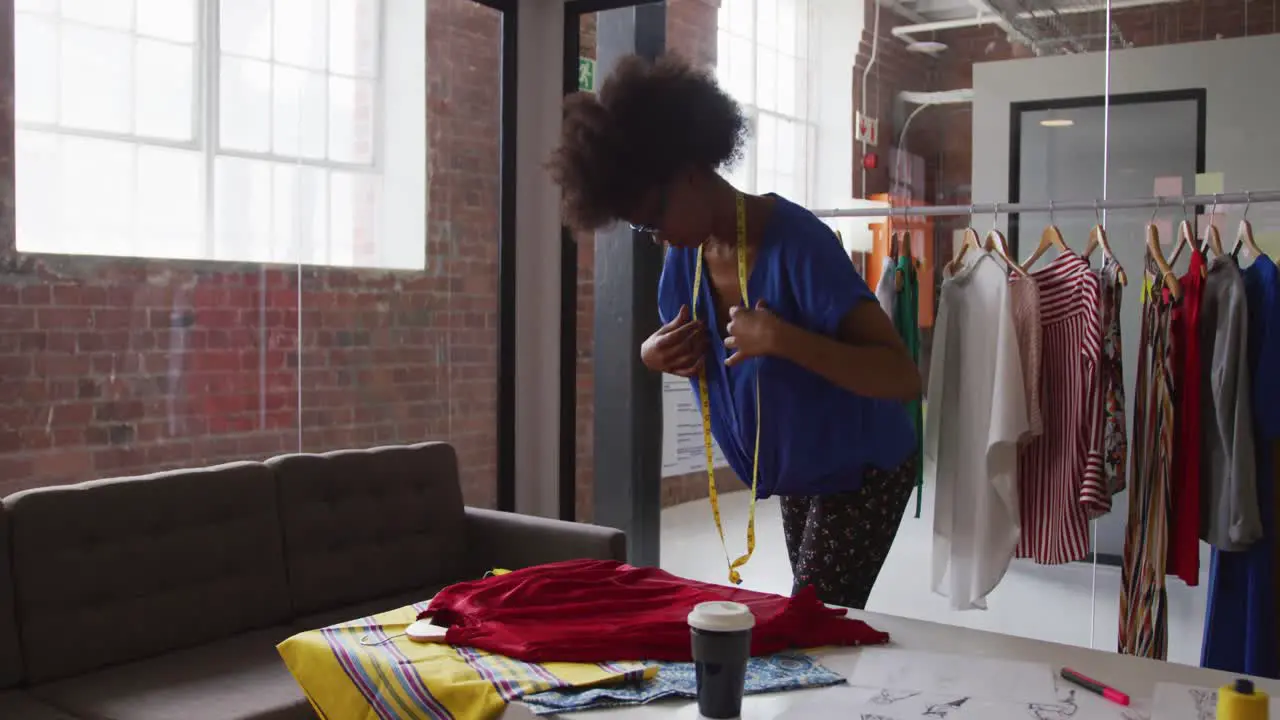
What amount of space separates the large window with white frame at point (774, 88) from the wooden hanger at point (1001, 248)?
0.76 m

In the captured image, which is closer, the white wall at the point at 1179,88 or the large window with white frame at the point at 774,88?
the white wall at the point at 1179,88

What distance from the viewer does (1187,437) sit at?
9.27ft

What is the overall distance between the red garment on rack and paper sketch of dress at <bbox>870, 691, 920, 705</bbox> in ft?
5.60

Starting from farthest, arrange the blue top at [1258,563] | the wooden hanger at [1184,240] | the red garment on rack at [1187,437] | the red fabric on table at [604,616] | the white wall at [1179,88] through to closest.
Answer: the white wall at [1179,88] < the wooden hanger at [1184,240] < the red garment on rack at [1187,437] < the blue top at [1258,563] < the red fabric on table at [604,616]

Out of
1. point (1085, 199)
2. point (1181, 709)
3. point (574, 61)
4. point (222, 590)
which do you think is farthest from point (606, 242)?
point (1181, 709)

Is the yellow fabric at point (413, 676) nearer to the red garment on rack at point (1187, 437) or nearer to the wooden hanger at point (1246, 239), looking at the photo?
the red garment on rack at point (1187, 437)

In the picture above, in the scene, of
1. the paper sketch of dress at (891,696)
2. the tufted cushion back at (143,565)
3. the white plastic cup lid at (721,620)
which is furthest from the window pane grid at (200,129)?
the paper sketch of dress at (891,696)

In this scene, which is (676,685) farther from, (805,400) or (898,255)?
(898,255)


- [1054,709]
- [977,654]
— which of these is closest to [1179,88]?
[977,654]

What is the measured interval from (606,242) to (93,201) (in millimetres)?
2018

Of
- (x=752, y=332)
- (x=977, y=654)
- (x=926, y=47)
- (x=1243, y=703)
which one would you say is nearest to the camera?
(x=1243, y=703)

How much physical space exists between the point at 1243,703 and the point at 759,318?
94cm

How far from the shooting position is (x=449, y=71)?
13.6ft

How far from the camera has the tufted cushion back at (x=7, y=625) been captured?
2.40 m
